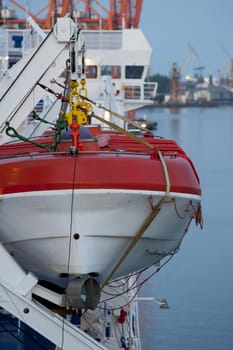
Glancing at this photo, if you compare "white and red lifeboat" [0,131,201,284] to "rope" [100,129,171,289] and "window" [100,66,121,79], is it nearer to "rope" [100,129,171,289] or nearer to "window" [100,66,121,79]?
"rope" [100,129,171,289]

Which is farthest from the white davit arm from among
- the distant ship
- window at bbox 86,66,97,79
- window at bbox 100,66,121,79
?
window at bbox 100,66,121,79

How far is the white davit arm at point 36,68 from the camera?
477 inches

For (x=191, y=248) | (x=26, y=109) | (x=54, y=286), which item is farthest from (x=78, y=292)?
(x=191, y=248)

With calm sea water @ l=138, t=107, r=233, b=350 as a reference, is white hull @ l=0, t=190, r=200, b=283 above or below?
above

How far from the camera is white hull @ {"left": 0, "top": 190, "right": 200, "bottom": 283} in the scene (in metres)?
10.9

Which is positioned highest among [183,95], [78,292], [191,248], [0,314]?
[78,292]

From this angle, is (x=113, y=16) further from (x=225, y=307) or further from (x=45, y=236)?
(x=45, y=236)

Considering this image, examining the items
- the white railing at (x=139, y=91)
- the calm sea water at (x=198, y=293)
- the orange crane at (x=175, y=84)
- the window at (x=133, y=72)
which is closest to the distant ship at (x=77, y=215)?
the calm sea water at (x=198, y=293)

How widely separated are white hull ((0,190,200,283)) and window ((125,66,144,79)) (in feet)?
95.6

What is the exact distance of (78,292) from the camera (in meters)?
11.1

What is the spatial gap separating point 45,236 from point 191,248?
16113mm

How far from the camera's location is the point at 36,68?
12.4 metres

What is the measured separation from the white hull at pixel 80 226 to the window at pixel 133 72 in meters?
29.1

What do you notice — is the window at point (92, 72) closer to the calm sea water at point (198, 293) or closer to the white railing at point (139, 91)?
the white railing at point (139, 91)
